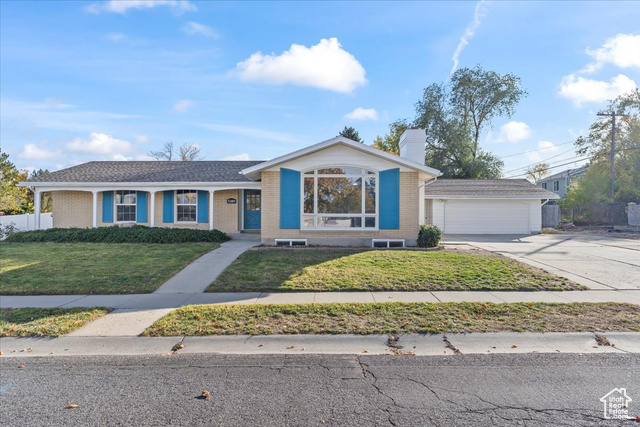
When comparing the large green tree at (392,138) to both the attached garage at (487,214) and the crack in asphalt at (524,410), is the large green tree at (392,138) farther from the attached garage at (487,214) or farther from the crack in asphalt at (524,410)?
the crack in asphalt at (524,410)

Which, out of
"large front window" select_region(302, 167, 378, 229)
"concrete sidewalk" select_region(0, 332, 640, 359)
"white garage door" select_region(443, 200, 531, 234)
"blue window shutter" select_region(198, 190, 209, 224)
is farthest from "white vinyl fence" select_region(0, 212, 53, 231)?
"white garage door" select_region(443, 200, 531, 234)

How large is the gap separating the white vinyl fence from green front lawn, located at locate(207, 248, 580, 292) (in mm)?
14903

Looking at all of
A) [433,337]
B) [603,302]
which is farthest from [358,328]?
[603,302]

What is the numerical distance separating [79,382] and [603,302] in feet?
28.5

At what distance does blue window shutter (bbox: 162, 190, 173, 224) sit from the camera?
739 inches

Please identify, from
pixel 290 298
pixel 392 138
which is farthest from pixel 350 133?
pixel 290 298

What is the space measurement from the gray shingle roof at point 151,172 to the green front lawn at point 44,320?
1169cm

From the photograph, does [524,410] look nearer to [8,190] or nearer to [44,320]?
[44,320]

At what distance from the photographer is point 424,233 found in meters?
13.8

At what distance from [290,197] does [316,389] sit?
405 inches

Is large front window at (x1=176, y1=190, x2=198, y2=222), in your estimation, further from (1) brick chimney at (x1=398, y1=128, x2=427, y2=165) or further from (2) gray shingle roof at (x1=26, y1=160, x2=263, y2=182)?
(1) brick chimney at (x1=398, y1=128, x2=427, y2=165)

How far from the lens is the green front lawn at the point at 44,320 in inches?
226
